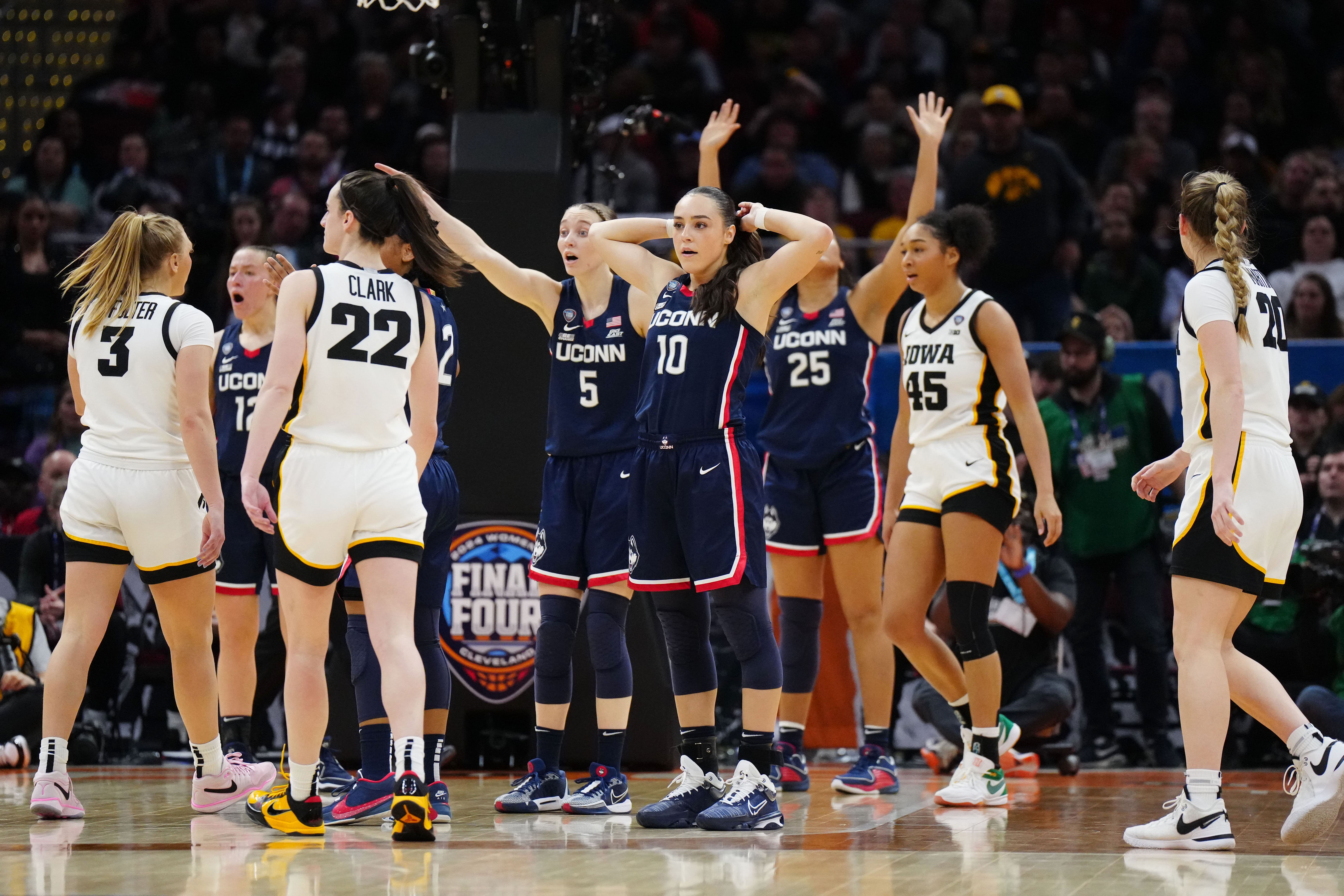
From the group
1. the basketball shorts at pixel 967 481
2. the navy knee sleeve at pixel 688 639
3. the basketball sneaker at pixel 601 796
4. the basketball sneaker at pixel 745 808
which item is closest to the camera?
the basketball sneaker at pixel 745 808

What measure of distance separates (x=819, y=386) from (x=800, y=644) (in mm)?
1141

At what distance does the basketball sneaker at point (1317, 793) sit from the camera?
5.04m

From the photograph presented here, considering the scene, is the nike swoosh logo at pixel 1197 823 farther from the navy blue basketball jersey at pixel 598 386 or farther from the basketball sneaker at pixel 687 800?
the navy blue basketball jersey at pixel 598 386

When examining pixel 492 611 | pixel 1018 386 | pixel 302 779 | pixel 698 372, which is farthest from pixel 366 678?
pixel 1018 386

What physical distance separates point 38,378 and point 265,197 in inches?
95.6

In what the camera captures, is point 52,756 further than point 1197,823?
Yes

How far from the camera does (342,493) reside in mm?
4977

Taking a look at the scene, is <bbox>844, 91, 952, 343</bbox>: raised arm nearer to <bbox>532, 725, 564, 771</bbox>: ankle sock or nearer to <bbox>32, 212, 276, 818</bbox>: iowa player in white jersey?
<bbox>532, 725, 564, 771</bbox>: ankle sock

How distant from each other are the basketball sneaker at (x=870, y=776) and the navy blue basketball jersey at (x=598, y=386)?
1.74 m

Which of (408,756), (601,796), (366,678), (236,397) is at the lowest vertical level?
(601,796)

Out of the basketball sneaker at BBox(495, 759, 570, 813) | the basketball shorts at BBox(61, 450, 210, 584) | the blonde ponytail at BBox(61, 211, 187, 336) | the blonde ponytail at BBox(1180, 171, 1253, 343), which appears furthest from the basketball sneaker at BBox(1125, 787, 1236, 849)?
the blonde ponytail at BBox(61, 211, 187, 336)

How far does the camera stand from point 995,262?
1079 cm

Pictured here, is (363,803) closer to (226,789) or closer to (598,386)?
(226,789)

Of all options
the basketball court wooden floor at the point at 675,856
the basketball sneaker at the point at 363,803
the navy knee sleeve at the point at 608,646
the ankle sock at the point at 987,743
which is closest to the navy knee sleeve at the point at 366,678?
the basketball sneaker at the point at 363,803
